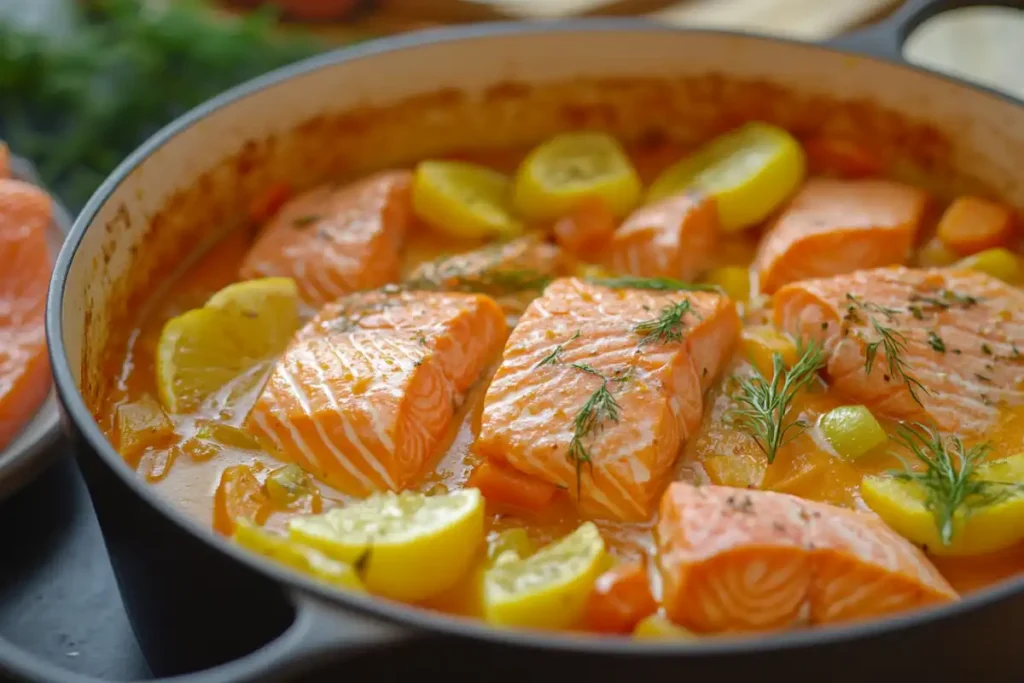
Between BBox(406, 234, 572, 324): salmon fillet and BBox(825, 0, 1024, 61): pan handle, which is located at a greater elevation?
BBox(825, 0, 1024, 61): pan handle

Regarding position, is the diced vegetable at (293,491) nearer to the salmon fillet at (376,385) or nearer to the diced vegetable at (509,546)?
the salmon fillet at (376,385)

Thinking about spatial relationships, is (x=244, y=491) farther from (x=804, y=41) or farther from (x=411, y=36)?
(x=804, y=41)

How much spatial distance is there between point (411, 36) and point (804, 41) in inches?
46.4

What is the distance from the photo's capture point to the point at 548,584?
2031 millimetres

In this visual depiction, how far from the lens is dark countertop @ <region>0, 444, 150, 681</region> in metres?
2.39

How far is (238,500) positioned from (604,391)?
0.81 m

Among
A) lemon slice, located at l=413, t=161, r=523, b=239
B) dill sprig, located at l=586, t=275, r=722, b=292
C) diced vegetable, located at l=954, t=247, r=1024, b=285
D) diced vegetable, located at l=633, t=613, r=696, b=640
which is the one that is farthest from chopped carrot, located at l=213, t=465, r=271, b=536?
diced vegetable, located at l=954, t=247, r=1024, b=285

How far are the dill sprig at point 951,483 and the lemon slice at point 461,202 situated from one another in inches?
52.8

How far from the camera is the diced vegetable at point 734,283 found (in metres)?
3.05

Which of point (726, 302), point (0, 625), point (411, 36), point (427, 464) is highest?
point (411, 36)

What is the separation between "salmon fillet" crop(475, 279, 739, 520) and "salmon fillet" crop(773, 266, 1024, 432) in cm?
24

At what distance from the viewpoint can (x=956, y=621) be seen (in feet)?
5.33

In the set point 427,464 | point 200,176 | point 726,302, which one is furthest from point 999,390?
point 200,176

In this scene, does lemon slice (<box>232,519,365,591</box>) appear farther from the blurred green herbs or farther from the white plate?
the blurred green herbs
